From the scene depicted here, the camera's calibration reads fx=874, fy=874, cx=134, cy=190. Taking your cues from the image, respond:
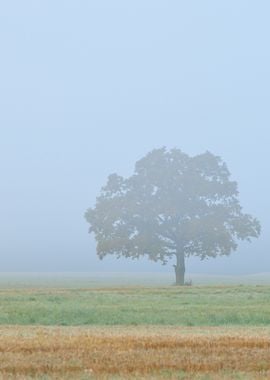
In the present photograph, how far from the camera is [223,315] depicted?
34250 mm

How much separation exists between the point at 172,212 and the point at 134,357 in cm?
5650

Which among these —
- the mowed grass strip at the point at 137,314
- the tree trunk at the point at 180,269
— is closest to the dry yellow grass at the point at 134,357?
the mowed grass strip at the point at 137,314

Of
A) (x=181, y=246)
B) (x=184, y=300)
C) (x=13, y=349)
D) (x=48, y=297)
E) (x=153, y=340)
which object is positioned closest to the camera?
(x=13, y=349)

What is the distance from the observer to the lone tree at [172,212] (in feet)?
245

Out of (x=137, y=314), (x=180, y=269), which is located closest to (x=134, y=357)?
(x=137, y=314)

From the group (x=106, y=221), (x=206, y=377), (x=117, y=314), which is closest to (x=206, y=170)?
(x=106, y=221)

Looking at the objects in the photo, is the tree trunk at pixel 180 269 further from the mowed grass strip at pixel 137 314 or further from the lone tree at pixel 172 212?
the mowed grass strip at pixel 137 314

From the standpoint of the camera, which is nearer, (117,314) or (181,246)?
(117,314)

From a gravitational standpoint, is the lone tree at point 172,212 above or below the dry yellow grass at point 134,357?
above

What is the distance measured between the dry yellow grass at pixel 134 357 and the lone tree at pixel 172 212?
52.0 m

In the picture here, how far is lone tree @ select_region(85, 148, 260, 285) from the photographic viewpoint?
245 ft

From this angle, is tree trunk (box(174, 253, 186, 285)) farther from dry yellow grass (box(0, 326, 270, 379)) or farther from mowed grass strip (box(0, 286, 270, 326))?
dry yellow grass (box(0, 326, 270, 379))

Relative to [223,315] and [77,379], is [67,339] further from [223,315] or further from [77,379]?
[223,315]

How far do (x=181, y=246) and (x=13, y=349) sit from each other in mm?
56468
